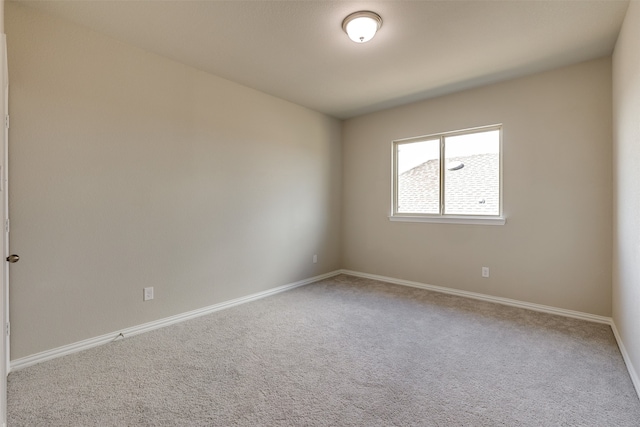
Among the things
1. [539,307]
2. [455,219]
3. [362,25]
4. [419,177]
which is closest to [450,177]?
[419,177]

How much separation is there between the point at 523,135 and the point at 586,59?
812mm

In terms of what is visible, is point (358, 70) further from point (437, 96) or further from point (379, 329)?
point (379, 329)

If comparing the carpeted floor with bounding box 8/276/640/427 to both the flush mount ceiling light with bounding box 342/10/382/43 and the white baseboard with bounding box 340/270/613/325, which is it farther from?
the flush mount ceiling light with bounding box 342/10/382/43

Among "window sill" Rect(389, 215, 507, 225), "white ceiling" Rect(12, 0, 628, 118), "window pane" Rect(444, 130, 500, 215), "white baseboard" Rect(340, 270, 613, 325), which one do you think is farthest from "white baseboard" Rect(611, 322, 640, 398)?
"white ceiling" Rect(12, 0, 628, 118)

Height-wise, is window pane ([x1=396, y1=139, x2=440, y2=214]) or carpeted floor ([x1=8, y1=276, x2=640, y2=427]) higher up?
window pane ([x1=396, y1=139, x2=440, y2=214])

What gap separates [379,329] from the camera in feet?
9.21

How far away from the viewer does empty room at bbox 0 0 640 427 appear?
1.91 m

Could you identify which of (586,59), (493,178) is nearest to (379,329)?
(493,178)

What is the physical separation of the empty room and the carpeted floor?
0.02 metres

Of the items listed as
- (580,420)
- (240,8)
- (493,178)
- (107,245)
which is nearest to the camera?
(580,420)

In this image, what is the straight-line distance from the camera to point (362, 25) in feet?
7.51

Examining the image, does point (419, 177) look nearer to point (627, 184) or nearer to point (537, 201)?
point (537, 201)

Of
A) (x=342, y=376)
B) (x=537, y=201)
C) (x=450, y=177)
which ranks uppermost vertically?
(x=450, y=177)

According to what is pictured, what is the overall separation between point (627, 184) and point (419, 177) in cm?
223
